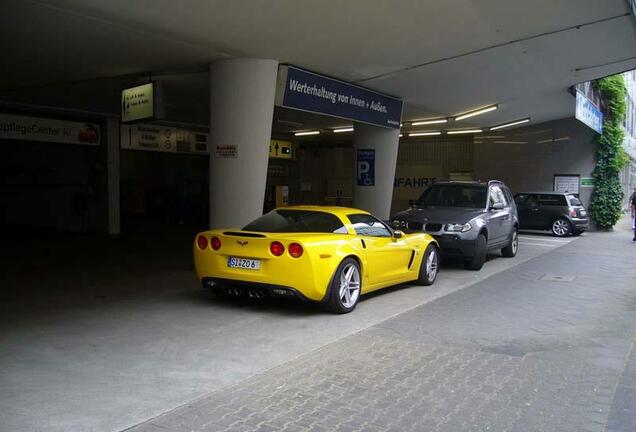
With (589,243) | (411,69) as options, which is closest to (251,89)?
(411,69)

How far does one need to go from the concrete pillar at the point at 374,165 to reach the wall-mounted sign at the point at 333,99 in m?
0.51

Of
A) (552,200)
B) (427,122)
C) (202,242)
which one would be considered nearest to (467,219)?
(202,242)

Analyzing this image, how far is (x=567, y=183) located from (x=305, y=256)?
19.3 meters

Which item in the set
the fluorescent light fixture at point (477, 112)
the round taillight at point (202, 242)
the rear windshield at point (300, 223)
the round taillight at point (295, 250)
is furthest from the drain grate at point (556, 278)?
the fluorescent light fixture at point (477, 112)

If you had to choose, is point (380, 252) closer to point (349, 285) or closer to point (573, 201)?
point (349, 285)

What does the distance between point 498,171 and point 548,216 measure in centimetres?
466

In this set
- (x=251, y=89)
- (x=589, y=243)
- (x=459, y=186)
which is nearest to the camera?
(x=251, y=89)

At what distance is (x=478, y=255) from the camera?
11.4m

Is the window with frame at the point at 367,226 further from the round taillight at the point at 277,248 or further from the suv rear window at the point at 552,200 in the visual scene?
the suv rear window at the point at 552,200

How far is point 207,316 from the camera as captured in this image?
7.22 metres

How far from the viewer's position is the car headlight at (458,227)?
1118 centimetres

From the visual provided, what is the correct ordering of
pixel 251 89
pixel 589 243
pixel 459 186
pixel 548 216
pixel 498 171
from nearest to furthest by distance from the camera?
pixel 251 89 → pixel 459 186 → pixel 589 243 → pixel 548 216 → pixel 498 171

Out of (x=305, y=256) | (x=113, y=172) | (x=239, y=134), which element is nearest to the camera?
(x=305, y=256)

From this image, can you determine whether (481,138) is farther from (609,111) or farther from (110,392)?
(110,392)
